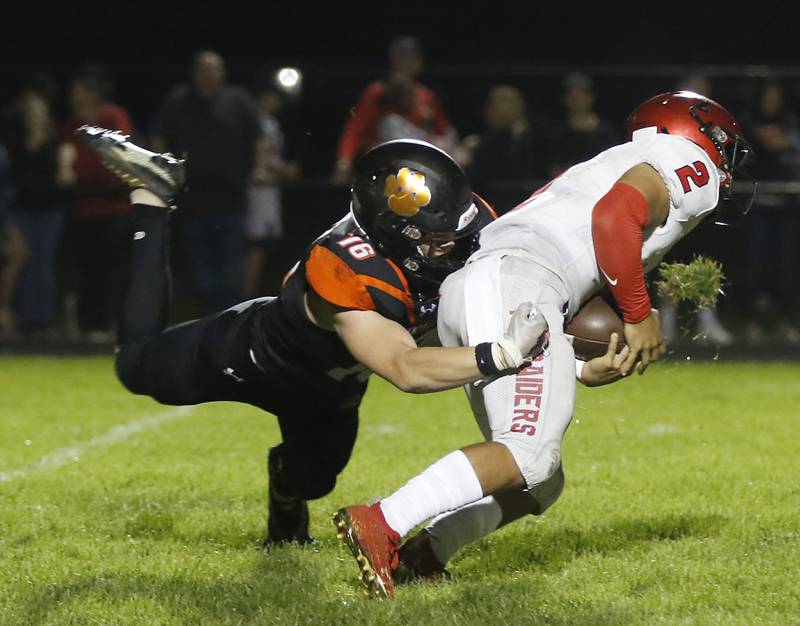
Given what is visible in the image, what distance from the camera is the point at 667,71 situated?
10539mm

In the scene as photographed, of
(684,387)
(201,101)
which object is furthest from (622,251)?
(201,101)

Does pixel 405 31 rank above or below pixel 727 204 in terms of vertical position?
above

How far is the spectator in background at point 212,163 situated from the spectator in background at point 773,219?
3.76 m

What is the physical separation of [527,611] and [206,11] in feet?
43.2

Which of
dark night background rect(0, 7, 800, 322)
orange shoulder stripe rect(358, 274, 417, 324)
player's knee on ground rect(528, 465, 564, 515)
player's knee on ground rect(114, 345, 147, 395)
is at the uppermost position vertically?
dark night background rect(0, 7, 800, 322)

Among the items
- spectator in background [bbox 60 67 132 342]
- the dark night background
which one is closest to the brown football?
spectator in background [bbox 60 67 132 342]

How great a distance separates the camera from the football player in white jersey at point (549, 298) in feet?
12.5

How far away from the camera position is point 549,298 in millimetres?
4027

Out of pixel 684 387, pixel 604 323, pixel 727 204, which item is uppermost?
pixel 727 204

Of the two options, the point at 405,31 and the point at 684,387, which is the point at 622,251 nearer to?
the point at 684,387

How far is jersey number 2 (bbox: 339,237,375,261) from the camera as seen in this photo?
3959 millimetres

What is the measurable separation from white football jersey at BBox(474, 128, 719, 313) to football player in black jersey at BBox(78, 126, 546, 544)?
16cm

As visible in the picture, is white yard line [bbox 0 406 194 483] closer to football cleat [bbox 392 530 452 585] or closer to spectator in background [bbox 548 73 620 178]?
football cleat [bbox 392 530 452 585]

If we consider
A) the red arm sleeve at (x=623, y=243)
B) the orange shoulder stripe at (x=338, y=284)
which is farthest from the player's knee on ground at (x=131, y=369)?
the red arm sleeve at (x=623, y=243)
